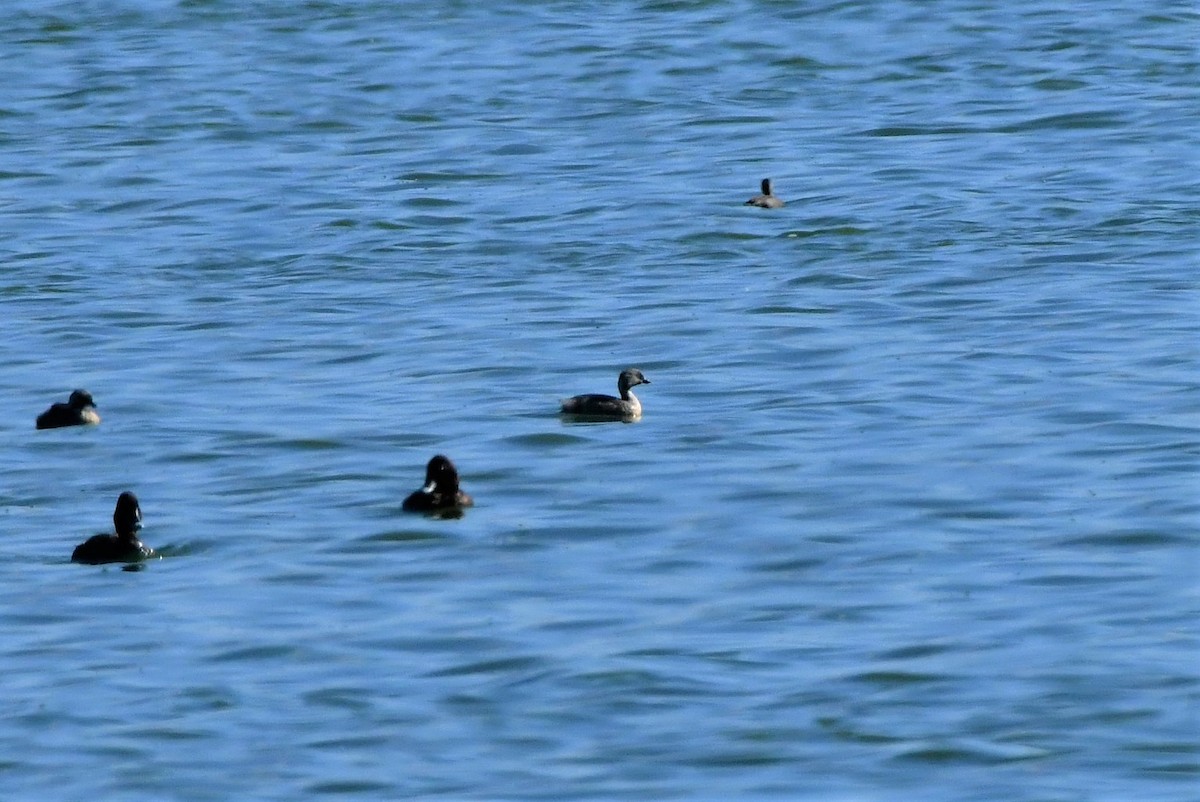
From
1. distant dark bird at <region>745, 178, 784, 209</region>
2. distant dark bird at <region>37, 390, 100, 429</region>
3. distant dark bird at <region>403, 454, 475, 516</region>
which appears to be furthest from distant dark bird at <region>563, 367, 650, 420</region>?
distant dark bird at <region>745, 178, 784, 209</region>

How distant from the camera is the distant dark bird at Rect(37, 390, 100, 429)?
1833 centimetres

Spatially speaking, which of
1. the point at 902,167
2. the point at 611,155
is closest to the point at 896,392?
the point at 902,167

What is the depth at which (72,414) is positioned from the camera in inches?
722

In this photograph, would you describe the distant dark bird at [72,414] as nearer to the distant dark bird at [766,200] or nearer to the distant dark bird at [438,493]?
the distant dark bird at [438,493]

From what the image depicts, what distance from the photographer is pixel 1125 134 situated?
99.0 ft

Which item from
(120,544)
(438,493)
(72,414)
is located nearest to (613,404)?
(438,493)

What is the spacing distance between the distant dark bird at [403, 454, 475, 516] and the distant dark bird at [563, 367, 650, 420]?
2430 mm

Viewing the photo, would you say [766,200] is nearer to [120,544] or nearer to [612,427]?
[612,427]

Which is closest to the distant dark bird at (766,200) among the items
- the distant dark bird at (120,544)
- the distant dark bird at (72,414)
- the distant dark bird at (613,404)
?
the distant dark bird at (613,404)

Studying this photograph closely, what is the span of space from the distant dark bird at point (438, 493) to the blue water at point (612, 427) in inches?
7.1

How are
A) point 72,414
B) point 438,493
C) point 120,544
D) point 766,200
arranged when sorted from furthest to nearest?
point 766,200, point 72,414, point 438,493, point 120,544

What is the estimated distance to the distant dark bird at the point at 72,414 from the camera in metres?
18.3

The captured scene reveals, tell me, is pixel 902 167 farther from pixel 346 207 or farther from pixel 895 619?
pixel 895 619

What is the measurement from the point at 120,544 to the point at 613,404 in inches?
172
